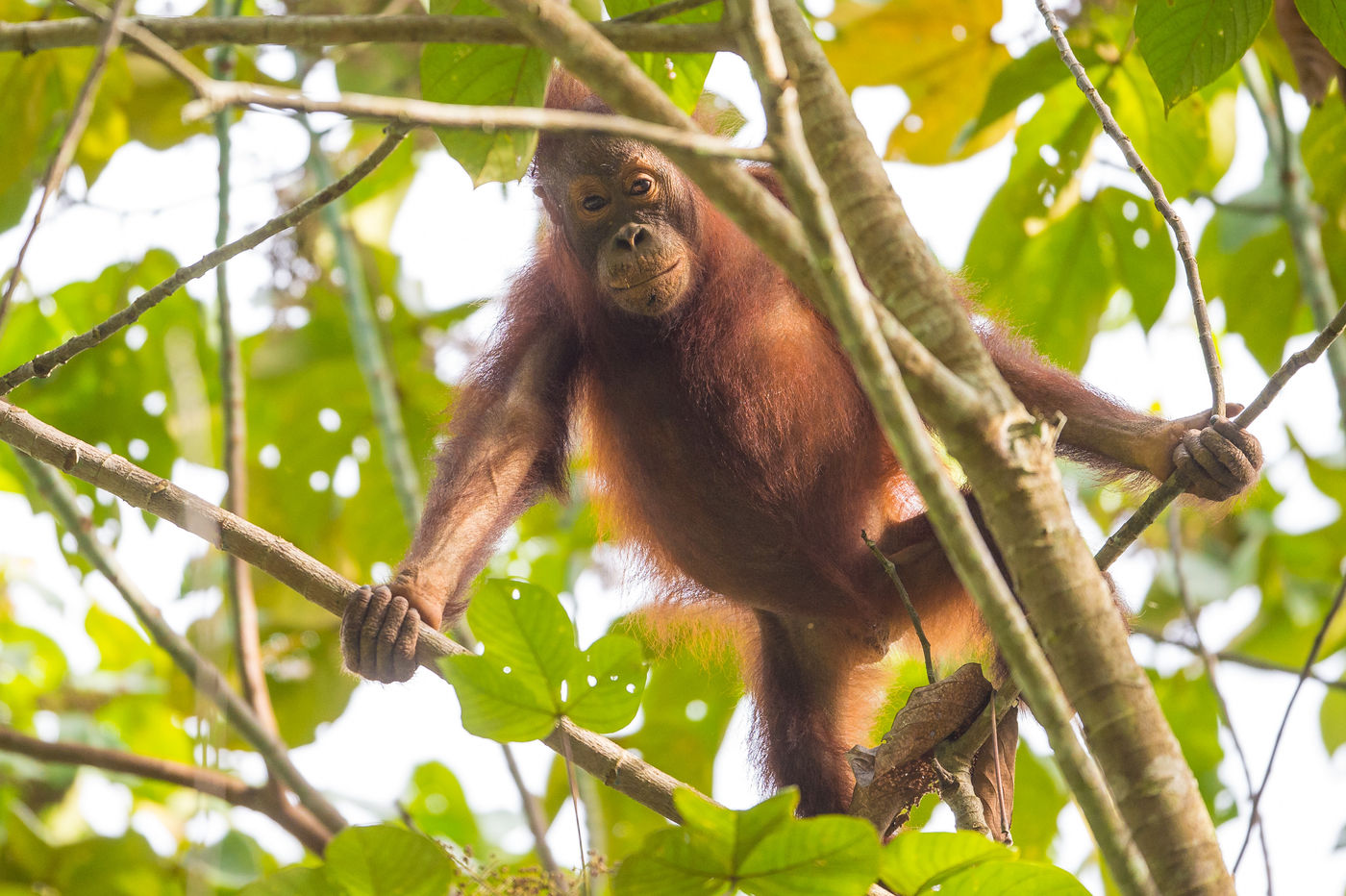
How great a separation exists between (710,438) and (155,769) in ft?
5.61

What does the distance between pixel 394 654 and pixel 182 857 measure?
1.78 m

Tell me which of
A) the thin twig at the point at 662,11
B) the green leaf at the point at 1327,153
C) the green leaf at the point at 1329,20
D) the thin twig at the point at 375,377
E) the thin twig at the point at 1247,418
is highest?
the green leaf at the point at 1327,153

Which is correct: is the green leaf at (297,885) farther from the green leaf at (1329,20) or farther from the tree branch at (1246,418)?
the green leaf at (1329,20)

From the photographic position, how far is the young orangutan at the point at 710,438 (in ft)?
11.6

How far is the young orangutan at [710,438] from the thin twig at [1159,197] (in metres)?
1.07

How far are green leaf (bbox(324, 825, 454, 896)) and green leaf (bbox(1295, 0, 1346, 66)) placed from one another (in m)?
2.18

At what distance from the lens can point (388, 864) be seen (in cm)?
175

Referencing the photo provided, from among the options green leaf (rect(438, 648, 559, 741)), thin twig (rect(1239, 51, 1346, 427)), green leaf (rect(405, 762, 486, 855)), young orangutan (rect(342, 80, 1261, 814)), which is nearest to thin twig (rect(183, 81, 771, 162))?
green leaf (rect(438, 648, 559, 741))

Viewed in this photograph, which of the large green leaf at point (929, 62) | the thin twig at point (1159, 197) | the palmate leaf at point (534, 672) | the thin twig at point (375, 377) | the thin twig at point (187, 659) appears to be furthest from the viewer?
the large green leaf at point (929, 62)

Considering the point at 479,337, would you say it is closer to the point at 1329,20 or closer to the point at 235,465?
the point at 235,465

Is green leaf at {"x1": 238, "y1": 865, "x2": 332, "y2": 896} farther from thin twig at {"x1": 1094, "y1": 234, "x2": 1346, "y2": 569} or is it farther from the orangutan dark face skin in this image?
the orangutan dark face skin

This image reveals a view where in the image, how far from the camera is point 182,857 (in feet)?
13.4

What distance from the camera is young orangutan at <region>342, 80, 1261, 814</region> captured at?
352cm

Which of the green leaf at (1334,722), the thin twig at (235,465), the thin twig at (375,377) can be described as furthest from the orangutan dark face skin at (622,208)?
the green leaf at (1334,722)
